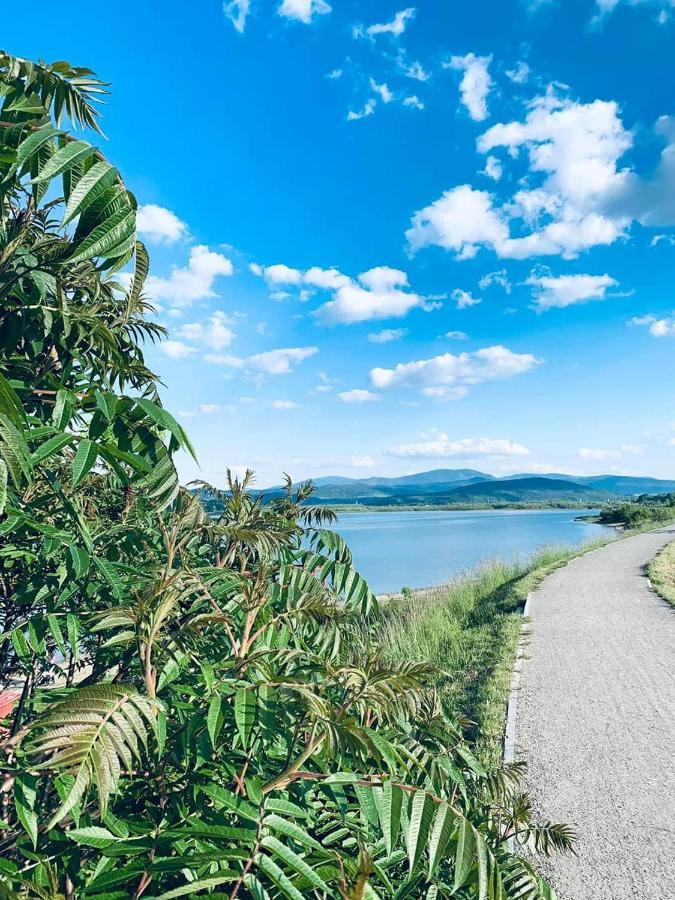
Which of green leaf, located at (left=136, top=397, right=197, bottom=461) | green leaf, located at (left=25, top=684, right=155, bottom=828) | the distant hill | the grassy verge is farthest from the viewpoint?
the distant hill

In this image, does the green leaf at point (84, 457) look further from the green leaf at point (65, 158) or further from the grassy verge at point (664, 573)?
the grassy verge at point (664, 573)

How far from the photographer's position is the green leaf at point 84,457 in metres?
1.18

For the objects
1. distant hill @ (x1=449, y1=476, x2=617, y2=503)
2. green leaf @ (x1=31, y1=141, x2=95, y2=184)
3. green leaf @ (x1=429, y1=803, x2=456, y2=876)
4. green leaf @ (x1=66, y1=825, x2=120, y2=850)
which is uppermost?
green leaf @ (x1=31, y1=141, x2=95, y2=184)

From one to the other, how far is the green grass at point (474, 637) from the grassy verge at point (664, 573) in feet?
8.75

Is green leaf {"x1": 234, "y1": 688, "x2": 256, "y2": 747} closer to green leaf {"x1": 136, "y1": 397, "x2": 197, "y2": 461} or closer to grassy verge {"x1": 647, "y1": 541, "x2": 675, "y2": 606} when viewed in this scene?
green leaf {"x1": 136, "y1": 397, "x2": 197, "y2": 461}

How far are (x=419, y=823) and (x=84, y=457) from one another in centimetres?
106

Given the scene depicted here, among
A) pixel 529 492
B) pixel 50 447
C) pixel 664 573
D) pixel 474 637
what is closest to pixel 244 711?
pixel 50 447

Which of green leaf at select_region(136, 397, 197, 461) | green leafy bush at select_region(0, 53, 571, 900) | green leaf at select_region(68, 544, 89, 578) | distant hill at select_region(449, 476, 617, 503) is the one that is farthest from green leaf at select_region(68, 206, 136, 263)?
distant hill at select_region(449, 476, 617, 503)

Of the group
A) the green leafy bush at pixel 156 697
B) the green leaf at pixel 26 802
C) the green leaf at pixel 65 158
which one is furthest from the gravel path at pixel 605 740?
the green leaf at pixel 65 158

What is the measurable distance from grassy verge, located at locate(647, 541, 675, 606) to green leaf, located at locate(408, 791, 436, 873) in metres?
11.7

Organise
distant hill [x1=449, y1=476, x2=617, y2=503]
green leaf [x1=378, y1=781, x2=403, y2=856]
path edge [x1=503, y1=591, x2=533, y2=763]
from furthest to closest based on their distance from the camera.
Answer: distant hill [x1=449, y1=476, x2=617, y2=503] < path edge [x1=503, y1=591, x2=533, y2=763] < green leaf [x1=378, y1=781, x2=403, y2=856]

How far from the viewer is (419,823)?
3.43ft

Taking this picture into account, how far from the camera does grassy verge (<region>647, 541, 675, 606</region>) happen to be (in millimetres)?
11422

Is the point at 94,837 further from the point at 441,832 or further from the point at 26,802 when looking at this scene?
the point at 441,832
